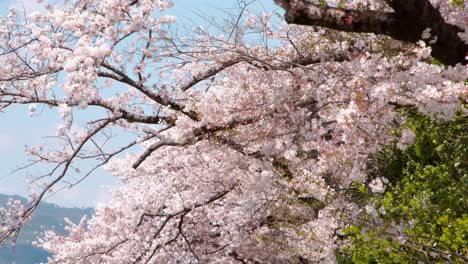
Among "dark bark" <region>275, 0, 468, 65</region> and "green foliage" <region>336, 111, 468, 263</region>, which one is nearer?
"dark bark" <region>275, 0, 468, 65</region>

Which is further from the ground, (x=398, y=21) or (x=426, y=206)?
(x=398, y=21)

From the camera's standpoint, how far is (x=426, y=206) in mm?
5422

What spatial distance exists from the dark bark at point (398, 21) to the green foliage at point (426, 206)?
0.62 metres

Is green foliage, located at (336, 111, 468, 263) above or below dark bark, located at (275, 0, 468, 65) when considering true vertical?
below

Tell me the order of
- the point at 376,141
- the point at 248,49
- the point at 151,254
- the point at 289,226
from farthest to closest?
the point at 151,254
the point at 289,226
the point at 248,49
the point at 376,141

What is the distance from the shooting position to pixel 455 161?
5391 millimetres

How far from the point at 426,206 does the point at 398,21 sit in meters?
1.71

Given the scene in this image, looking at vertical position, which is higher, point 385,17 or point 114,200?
point 114,200

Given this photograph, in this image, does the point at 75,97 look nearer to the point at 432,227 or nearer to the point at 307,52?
the point at 307,52

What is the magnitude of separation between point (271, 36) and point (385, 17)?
3691 mm

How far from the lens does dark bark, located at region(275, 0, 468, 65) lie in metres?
4.94

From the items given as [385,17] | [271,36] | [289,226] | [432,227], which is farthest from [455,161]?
[289,226]

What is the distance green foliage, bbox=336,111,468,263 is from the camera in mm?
5191

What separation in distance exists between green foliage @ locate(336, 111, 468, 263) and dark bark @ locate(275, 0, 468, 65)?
2.05 ft
